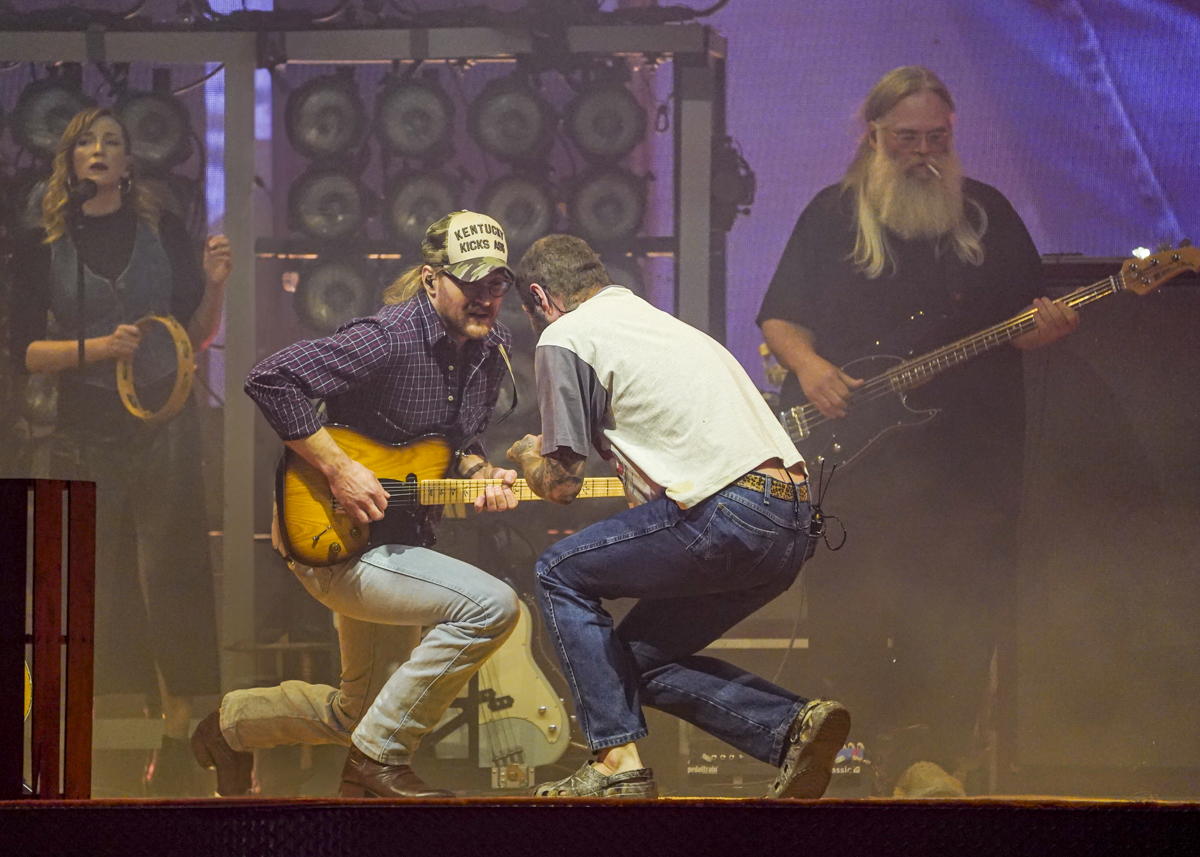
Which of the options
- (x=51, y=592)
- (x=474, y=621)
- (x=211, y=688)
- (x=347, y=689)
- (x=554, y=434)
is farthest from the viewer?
(x=211, y=688)

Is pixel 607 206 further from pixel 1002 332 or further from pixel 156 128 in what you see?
pixel 156 128

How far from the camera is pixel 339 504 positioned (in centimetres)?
373

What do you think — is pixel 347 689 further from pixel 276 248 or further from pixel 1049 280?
pixel 1049 280

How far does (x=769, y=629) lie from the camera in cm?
423

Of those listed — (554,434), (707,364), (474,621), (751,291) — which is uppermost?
(751,291)

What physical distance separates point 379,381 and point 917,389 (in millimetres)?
1919

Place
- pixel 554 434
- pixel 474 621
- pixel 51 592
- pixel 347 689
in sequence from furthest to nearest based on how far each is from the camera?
pixel 347 689 → pixel 474 621 → pixel 554 434 → pixel 51 592

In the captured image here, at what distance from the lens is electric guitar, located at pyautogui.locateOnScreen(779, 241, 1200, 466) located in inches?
165

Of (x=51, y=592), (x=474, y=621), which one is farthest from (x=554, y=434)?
(x=51, y=592)

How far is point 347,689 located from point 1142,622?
112 inches

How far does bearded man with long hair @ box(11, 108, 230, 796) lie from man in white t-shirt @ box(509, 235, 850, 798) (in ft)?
5.87

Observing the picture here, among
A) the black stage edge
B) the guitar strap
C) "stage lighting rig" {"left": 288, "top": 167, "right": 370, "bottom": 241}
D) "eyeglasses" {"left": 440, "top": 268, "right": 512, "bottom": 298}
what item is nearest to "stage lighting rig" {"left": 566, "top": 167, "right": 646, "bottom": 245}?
"eyeglasses" {"left": 440, "top": 268, "right": 512, "bottom": 298}

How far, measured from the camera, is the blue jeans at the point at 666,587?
293 centimetres

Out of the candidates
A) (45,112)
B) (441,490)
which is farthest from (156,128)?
(441,490)
